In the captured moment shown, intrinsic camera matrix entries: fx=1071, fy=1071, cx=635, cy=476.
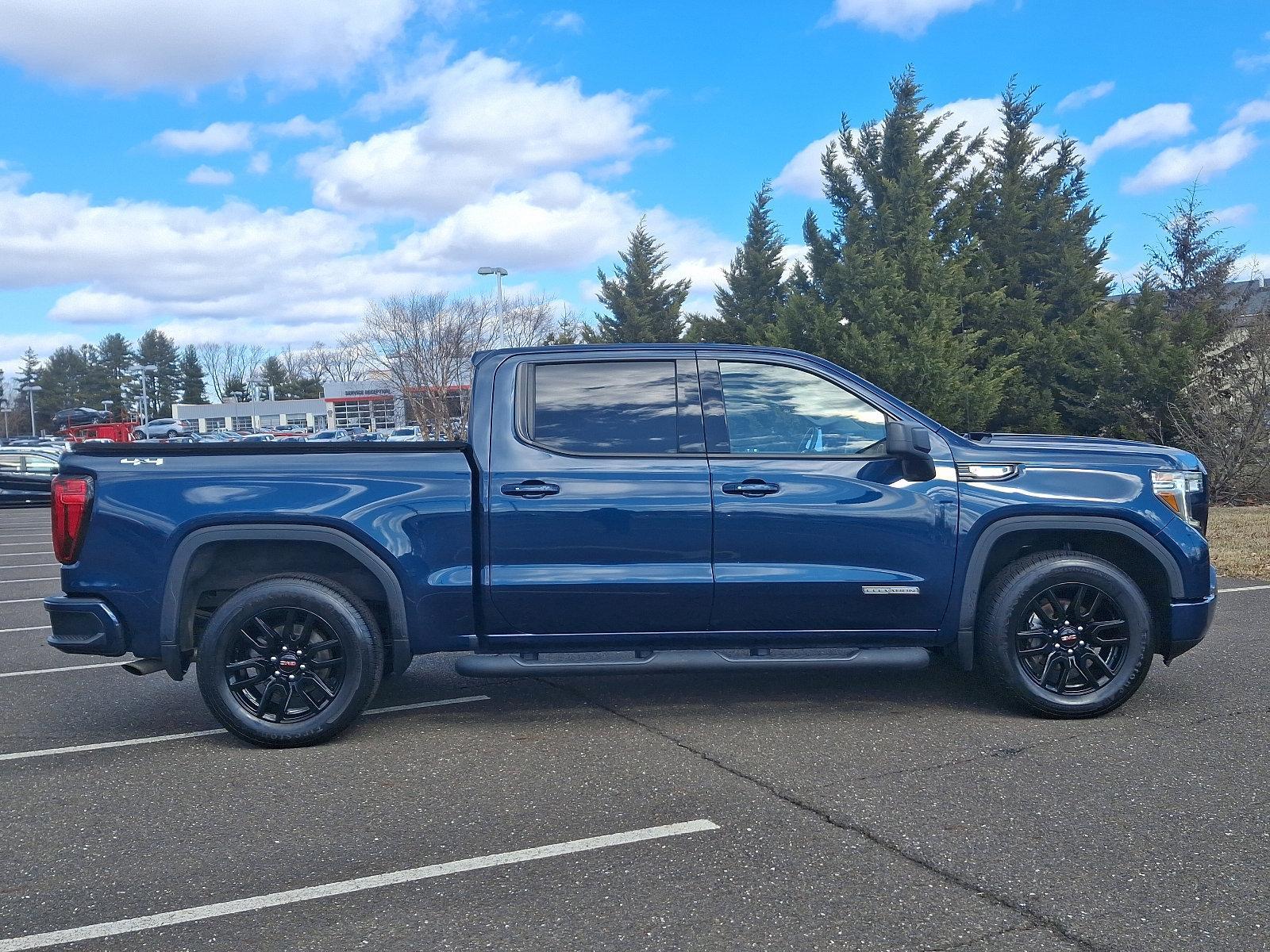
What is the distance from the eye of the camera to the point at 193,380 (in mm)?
113750

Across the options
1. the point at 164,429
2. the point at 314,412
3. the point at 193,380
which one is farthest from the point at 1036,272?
the point at 193,380

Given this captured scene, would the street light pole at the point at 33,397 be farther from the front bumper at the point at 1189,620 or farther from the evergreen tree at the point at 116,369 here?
the front bumper at the point at 1189,620

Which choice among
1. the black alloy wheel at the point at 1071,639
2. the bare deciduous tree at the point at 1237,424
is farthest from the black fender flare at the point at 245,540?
the bare deciduous tree at the point at 1237,424

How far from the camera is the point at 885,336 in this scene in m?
23.1

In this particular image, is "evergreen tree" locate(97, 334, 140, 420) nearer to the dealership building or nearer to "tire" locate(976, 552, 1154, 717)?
the dealership building

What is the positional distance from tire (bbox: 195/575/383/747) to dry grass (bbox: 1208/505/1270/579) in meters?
8.46

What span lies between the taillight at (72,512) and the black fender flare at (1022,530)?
164 inches

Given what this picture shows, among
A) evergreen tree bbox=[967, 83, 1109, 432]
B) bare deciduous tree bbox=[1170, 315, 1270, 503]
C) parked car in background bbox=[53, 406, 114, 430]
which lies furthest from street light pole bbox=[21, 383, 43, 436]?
bare deciduous tree bbox=[1170, 315, 1270, 503]

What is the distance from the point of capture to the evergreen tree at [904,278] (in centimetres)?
2294

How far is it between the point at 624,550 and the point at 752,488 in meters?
0.68

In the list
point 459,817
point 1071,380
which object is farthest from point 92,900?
point 1071,380

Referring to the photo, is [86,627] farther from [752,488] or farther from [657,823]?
[752,488]

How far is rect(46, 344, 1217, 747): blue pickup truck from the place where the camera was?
5.01 meters

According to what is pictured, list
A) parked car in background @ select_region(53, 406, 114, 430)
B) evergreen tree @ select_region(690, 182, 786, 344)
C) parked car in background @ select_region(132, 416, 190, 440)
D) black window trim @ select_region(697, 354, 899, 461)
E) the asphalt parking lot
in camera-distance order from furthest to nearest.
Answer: parked car in background @ select_region(53, 406, 114, 430) < parked car in background @ select_region(132, 416, 190, 440) < evergreen tree @ select_region(690, 182, 786, 344) < black window trim @ select_region(697, 354, 899, 461) < the asphalt parking lot
